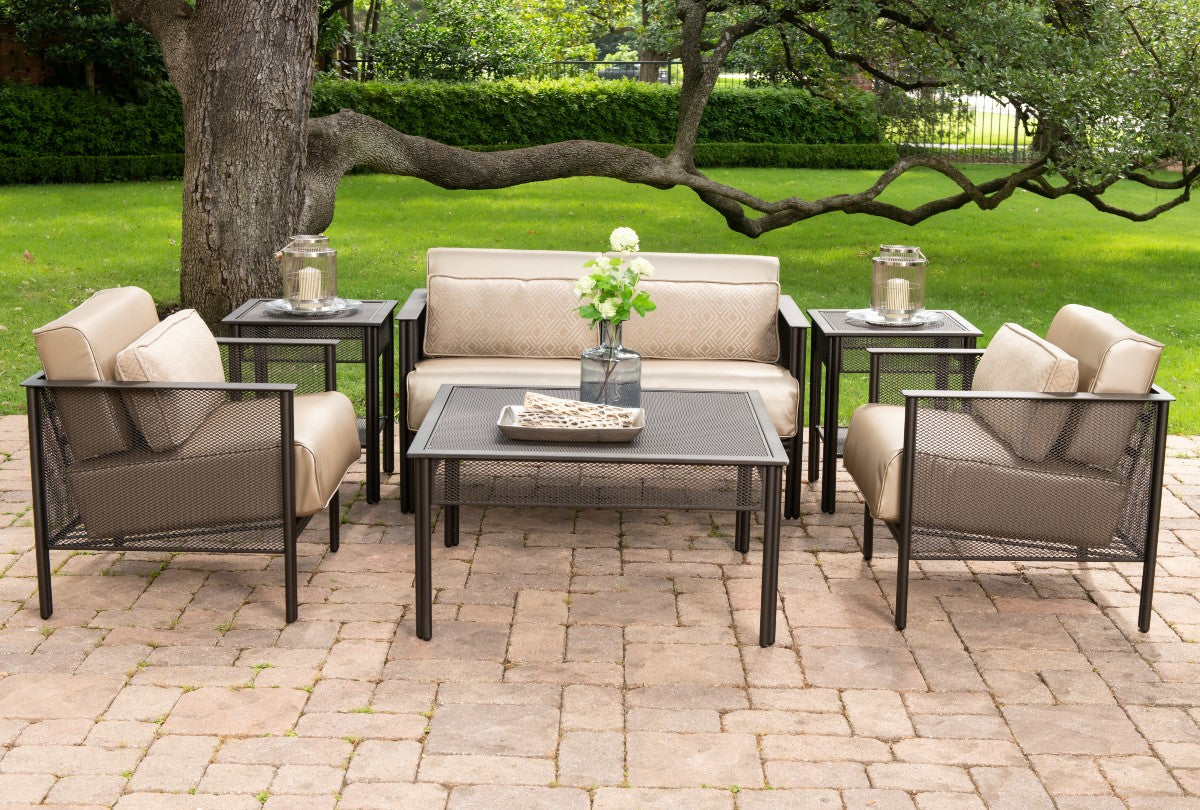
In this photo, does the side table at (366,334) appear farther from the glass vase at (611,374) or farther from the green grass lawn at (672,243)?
the green grass lawn at (672,243)

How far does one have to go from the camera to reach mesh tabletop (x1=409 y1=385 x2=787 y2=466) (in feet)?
12.7

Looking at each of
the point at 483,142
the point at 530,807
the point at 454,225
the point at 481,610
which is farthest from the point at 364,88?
the point at 530,807

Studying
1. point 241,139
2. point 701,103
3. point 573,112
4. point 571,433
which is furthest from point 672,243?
point 571,433

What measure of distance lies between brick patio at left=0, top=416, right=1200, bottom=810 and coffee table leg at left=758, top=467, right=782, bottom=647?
107mm

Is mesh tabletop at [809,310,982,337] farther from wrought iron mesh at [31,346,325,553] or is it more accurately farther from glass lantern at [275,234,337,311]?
wrought iron mesh at [31,346,325,553]

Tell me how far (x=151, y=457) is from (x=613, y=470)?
4.68 feet

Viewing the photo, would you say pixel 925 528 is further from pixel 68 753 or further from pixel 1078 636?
pixel 68 753

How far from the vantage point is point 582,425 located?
4055mm

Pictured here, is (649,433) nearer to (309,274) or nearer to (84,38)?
(309,274)

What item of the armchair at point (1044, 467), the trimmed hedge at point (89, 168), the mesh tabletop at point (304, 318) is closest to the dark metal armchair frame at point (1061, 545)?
the armchair at point (1044, 467)

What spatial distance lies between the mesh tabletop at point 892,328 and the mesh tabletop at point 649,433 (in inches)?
25.5

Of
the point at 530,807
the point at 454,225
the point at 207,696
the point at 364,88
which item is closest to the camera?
the point at 530,807

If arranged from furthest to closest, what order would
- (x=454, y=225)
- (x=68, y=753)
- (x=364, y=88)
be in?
(x=364, y=88)
(x=454, y=225)
(x=68, y=753)

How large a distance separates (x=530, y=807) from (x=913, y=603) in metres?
1.76
